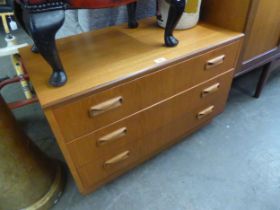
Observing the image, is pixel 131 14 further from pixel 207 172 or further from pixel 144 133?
pixel 207 172

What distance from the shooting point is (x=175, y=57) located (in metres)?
0.83

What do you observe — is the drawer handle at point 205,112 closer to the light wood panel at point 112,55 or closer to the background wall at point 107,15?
the light wood panel at point 112,55

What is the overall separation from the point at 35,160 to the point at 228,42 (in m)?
0.96

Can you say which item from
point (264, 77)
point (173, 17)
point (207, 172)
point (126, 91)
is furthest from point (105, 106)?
point (264, 77)

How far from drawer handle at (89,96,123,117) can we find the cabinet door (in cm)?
72

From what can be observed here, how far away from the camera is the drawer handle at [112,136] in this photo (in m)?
0.82

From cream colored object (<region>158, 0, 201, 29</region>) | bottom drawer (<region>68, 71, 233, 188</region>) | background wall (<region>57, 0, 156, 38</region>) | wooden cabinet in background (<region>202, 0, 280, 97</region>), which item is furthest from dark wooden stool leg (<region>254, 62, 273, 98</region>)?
background wall (<region>57, 0, 156, 38</region>)

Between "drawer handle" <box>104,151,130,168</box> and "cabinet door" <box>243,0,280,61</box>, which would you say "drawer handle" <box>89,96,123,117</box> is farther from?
"cabinet door" <box>243,0,280,61</box>

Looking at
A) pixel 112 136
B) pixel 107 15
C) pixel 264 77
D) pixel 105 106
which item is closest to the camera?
pixel 105 106

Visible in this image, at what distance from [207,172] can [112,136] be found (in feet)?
1.88

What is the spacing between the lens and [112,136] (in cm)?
84

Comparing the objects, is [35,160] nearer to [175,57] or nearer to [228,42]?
[175,57]

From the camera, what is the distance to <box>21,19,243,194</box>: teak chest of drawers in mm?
709

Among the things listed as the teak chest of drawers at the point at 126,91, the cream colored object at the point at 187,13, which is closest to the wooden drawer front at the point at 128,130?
the teak chest of drawers at the point at 126,91
